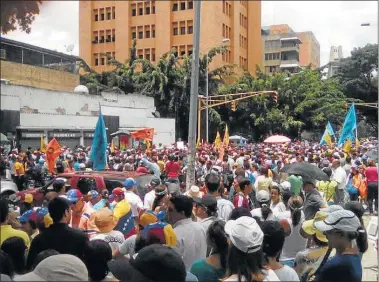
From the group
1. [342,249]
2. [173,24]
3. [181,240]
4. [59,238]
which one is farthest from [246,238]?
[173,24]

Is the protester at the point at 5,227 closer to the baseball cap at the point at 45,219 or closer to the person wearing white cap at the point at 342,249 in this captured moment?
the baseball cap at the point at 45,219

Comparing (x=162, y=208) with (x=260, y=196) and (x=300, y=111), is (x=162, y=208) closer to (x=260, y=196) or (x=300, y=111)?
(x=260, y=196)

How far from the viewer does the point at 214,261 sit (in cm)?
344

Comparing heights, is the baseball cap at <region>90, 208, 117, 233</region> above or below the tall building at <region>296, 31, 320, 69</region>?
below

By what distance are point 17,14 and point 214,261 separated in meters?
1.99

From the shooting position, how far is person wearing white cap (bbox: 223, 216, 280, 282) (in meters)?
2.87

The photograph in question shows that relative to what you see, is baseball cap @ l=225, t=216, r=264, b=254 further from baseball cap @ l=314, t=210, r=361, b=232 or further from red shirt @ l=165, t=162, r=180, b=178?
red shirt @ l=165, t=162, r=180, b=178

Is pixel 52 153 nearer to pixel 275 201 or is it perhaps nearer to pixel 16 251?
pixel 275 201

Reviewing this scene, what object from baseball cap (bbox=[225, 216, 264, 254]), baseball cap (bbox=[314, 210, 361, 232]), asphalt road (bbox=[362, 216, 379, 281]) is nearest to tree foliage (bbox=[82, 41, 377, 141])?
asphalt road (bbox=[362, 216, 379, 281])

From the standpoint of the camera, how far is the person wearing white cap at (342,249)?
3.16 metres

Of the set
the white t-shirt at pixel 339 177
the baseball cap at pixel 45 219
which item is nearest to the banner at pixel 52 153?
the white t-shirt at pixel 339 177

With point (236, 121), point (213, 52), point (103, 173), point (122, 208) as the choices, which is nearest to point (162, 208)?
point (122, 208)

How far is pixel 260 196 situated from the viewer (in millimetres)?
5945

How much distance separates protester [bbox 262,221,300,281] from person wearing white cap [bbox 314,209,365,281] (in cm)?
20
